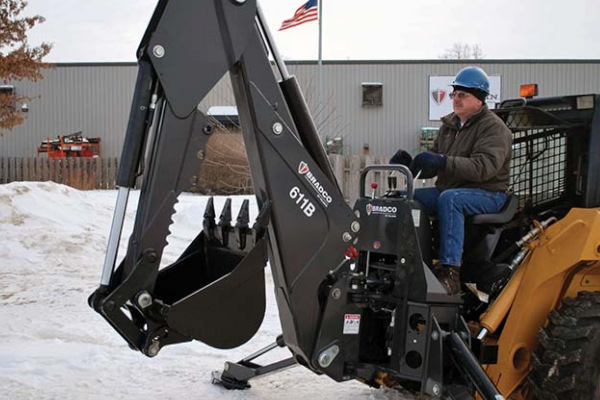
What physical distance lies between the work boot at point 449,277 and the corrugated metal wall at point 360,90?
84.1ft

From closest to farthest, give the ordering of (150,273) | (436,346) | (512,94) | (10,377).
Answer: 1. (150,273)
2. (436,346)
3. (10,377)
4. (512,94)

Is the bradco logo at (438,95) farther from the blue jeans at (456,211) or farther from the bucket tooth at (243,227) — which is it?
the bucket tooth at (243,227)

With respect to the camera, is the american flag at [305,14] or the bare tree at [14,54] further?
the american flag at [305,14]

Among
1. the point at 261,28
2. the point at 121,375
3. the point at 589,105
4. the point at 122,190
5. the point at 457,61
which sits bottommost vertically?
the point at 121,375

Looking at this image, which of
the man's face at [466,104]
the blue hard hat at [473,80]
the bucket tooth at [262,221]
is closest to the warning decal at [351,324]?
the bucket tooth at [262,221]

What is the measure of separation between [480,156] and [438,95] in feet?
85.9

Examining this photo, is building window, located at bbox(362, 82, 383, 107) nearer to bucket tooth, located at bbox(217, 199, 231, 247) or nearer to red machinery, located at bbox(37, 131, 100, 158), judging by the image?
red machinery, located at bbox(37, 131, 100, 158)

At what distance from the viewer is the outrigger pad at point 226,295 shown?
12.6 ft

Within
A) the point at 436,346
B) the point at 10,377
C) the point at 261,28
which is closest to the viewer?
the point at 261,28

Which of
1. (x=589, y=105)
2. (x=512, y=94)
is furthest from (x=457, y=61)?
(x=589, y=105)

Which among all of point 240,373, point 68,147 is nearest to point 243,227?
point 240,373

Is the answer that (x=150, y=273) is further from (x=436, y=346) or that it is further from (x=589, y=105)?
(x=589, y=105)

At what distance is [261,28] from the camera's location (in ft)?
13.1

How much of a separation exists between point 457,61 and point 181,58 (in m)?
28.0
